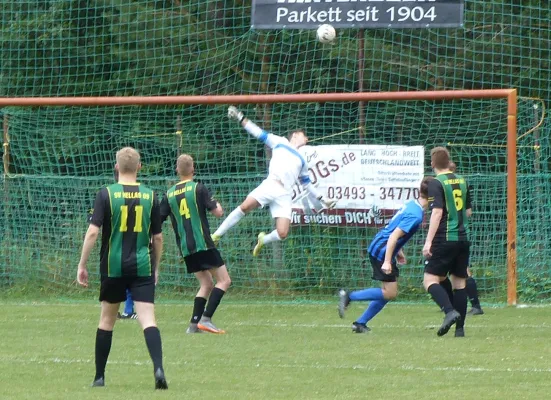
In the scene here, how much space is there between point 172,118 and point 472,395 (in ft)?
41.1

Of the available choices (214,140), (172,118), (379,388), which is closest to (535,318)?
(379,388)

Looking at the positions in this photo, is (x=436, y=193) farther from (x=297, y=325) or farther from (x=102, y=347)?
(x=102, y=347)

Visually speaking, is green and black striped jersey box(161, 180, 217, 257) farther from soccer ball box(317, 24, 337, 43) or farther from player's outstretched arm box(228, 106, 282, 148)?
soccer ball box(317, 24, 337, 43)

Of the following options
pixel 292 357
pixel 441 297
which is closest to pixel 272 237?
pixel 441 297

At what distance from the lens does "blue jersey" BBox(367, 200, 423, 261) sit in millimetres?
11367

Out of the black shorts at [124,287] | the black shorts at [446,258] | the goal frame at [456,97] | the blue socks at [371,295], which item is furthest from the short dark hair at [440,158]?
the black shorts at [124,287]

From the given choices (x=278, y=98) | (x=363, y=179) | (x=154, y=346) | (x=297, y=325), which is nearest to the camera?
(x=154, y=346)

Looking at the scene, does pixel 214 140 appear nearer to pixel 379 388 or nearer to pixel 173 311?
pixel 173 311

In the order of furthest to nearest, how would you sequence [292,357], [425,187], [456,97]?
[456,97] → [425,187] → [292,357]

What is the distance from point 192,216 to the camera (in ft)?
39.3

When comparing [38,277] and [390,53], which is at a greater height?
[390,53]

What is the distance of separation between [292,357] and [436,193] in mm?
2337

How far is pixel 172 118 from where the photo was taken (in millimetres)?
19625

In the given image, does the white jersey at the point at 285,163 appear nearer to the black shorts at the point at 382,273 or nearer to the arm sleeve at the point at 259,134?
the arm sleeve at the point at 259,134
